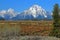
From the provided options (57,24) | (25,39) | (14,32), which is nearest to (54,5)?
(57,24)

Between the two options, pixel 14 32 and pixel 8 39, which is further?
pixel 14 32

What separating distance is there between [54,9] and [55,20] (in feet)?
5.41

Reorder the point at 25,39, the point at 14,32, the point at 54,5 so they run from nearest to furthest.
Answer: the point at 25,39 < the point at 54,5 < the point at 14,32

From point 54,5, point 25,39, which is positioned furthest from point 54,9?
point 25,39

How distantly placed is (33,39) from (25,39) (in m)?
0.81

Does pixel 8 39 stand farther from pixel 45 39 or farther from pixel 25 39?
pixel 45 39

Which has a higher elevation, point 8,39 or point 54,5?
point 54,5

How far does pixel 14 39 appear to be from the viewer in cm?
2247

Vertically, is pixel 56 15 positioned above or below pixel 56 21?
above

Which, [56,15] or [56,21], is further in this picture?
[56,21]

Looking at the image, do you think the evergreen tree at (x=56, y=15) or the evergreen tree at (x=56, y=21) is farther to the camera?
the evergreen tree at (x=56, y=15)

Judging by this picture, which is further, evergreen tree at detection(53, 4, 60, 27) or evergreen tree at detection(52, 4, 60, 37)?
evergreen tree at detection(53, 4, 60, 27)

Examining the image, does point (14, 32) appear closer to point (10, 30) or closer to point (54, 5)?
point (10, 30)

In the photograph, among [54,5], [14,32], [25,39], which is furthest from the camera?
[14,32]
